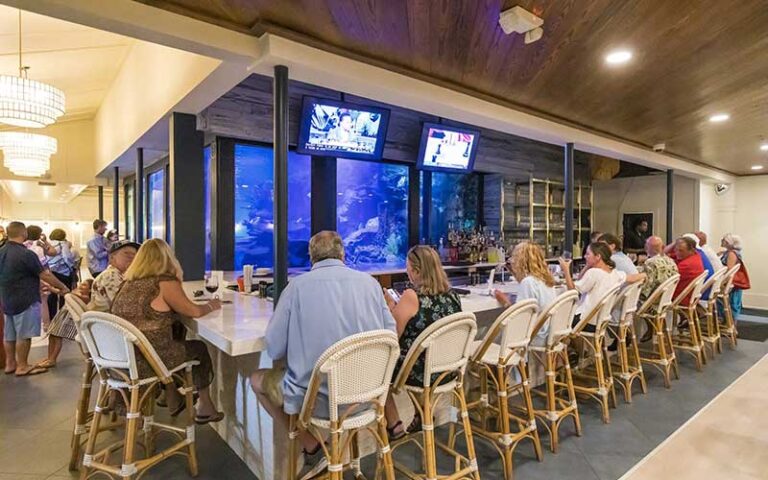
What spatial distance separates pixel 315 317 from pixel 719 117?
488cm

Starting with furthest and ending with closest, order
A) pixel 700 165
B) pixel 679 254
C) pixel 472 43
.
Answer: pixel 700 165 → pixel 679 254 → pixel 472 43

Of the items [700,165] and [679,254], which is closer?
[679,254]

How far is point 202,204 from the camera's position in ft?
13.1

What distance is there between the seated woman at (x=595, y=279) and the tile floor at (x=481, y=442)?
2.67ft

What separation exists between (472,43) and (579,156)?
234 inches

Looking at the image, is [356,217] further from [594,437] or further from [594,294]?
[594,437]

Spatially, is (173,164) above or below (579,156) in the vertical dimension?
below

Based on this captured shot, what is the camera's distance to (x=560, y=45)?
282cm

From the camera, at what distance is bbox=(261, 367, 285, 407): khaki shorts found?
7.04 feet

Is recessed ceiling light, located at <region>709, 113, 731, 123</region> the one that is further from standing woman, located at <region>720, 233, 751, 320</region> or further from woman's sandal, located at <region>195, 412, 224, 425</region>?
woman's sandal, located at <region>195, 412, 224, 425</region>

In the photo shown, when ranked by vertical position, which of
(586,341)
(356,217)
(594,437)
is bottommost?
(594,437)

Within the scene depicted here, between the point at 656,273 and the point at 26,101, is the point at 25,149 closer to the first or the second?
the point at 26,101

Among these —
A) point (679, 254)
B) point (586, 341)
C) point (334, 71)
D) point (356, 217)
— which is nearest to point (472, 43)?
point (334, 71)

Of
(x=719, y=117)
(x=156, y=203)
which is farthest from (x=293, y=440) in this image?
(x=156, y=203)
